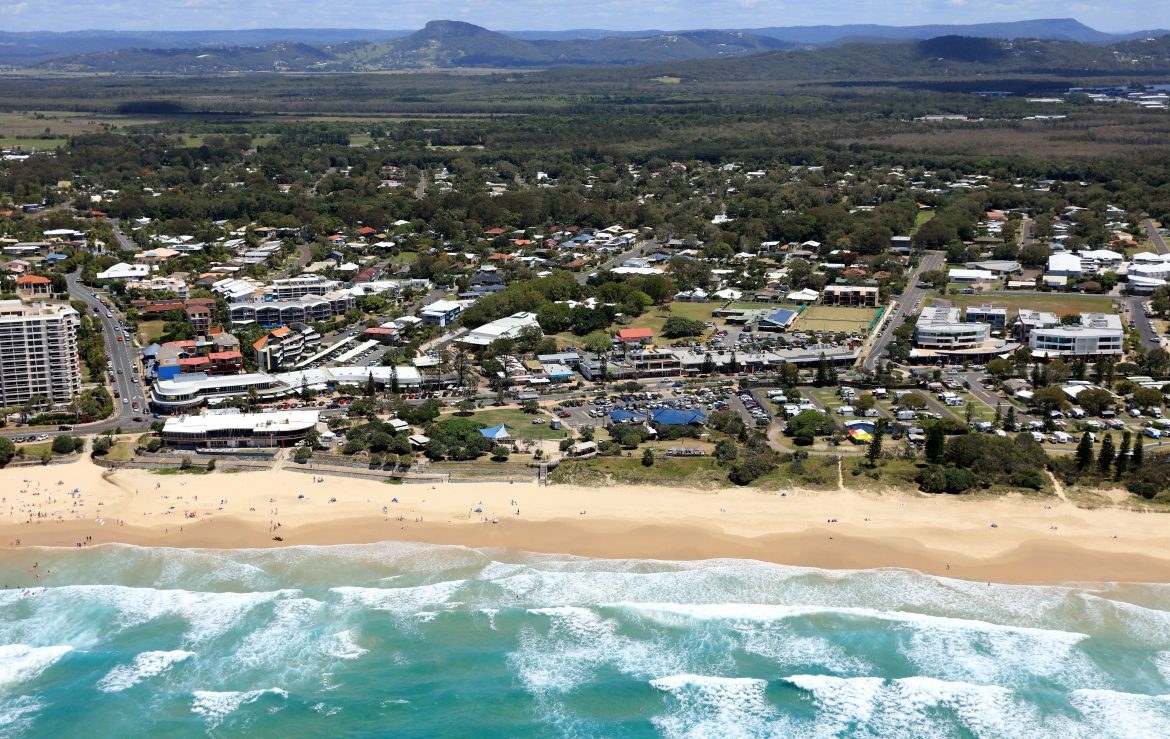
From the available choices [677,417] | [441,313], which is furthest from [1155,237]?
[677,417]

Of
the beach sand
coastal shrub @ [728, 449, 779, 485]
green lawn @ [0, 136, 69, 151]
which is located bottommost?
the beach sand

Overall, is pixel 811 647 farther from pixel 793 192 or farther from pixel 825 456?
pixel 793 192

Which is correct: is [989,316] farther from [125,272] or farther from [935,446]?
[125,272]

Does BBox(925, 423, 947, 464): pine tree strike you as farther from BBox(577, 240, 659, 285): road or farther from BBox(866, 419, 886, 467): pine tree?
BBox(577, 240, 659, 285): road

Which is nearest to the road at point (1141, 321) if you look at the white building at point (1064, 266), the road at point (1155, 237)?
the white building at point (1064, 266)

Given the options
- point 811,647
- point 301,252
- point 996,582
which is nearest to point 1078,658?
point 996,582

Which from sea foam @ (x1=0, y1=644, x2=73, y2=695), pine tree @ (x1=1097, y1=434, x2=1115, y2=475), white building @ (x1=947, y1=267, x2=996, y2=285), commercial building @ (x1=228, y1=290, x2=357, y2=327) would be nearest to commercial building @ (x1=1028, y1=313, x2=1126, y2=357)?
pine tree @ (x1=1097, y1=434, x2=1115, y2=475)
